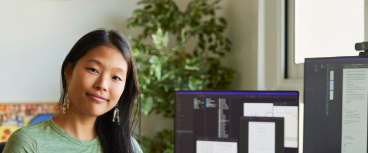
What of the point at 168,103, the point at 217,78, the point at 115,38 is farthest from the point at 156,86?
the point at 115,38

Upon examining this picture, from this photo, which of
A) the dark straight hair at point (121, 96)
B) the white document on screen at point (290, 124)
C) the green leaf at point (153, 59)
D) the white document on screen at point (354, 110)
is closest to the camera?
the white document on screen at point (354, 110)

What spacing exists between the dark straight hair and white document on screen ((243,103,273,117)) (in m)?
0.36

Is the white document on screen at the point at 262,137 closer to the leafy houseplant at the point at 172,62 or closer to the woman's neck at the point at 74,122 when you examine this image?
the woman's neck at the point at 74,122

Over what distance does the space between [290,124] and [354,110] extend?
259 millimetres

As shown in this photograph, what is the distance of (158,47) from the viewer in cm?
184

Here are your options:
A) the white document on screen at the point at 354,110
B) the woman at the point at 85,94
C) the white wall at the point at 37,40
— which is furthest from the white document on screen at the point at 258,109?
the white wall at the point at 37,40

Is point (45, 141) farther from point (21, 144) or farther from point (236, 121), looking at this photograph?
point (236, 121)

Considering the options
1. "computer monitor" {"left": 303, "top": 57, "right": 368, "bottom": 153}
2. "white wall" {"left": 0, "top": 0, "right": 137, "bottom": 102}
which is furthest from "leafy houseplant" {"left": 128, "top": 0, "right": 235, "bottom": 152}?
"computer monitor" {"left": 303, "top": 57, "right": 368, "bottom": 153}

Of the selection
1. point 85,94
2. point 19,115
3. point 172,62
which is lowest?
point 19,115

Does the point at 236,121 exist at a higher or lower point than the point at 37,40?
lower

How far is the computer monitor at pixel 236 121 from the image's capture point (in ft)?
3.64

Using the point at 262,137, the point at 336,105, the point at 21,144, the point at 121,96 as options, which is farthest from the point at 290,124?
the point at 21,144

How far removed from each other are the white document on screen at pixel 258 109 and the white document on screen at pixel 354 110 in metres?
0.27

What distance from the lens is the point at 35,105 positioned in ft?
6.94
